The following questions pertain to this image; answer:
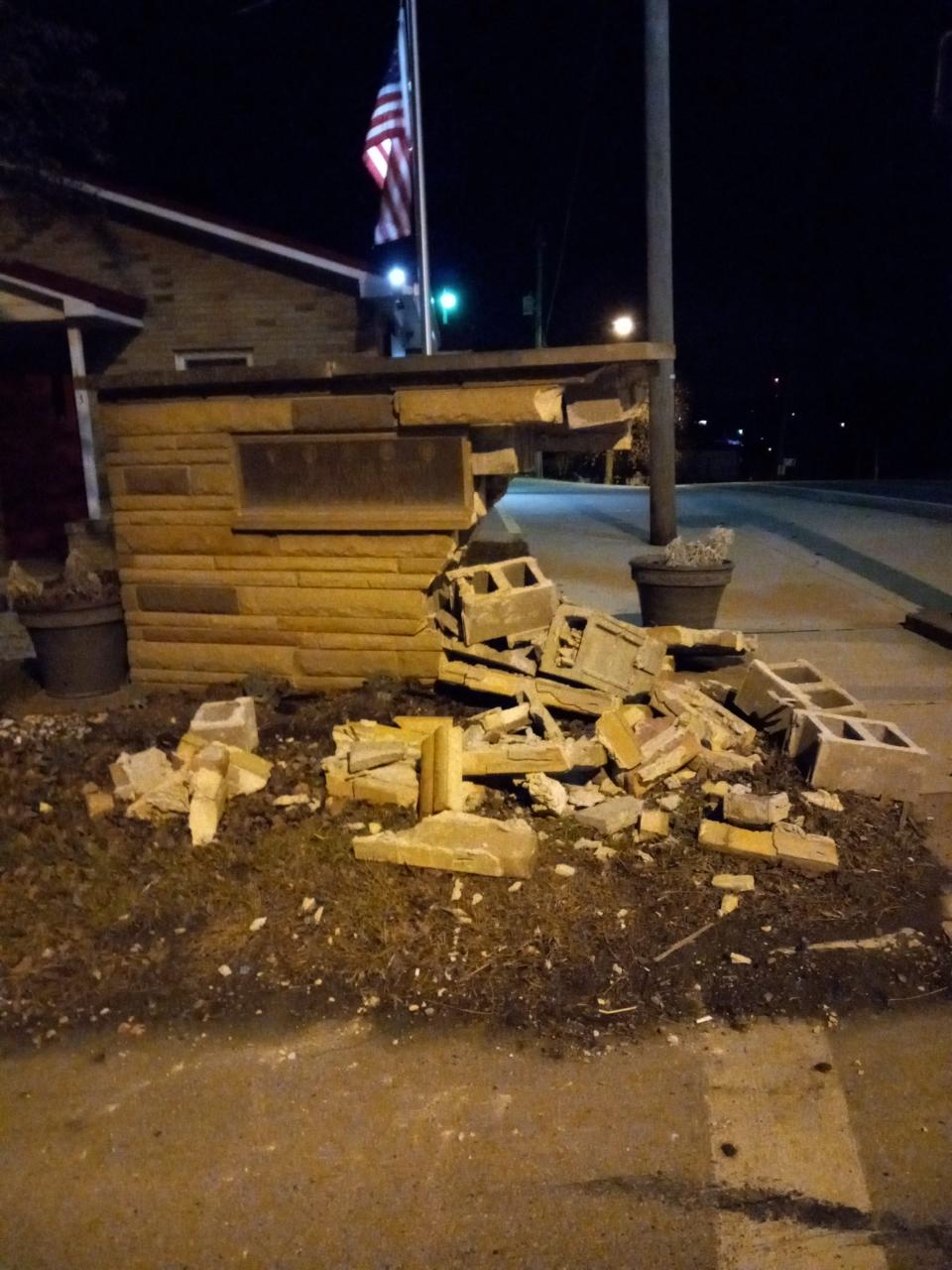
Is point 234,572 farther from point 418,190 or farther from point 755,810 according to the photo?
point 418,190

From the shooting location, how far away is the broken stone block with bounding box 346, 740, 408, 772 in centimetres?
454

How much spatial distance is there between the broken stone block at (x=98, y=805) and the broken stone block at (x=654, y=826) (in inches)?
95.6

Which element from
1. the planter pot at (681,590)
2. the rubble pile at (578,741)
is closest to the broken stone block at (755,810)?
the rubble pile at (578,741)

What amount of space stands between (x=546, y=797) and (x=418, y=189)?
8.34m

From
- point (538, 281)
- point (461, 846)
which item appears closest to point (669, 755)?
point (461, 846)

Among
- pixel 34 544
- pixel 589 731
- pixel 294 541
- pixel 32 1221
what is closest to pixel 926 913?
pixel 589 731

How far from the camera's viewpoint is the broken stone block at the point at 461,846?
12.5 ft

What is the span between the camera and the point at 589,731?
5203mm

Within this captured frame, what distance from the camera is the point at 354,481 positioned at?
5844 mm

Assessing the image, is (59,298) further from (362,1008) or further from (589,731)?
(362,1008)

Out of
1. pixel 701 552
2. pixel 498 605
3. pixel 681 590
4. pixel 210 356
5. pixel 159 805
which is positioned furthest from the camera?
pixel 210 356

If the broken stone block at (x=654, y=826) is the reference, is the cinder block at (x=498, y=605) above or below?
above

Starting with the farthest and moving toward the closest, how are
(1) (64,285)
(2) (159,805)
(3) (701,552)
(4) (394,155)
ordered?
(4) (394,155)
(1) (64,285)
(3) (701,552)
(2) (159,805)

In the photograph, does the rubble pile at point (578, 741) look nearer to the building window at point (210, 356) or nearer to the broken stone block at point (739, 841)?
the broken stone block at point (739, 841)
